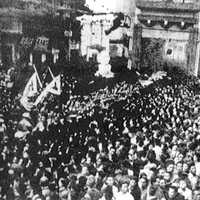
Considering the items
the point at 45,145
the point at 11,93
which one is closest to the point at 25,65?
the point at 11,93

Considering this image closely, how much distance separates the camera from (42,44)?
211 inches

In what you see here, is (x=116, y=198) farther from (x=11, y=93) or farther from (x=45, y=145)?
(x=11, y=93)

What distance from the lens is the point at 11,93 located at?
5.29 meters

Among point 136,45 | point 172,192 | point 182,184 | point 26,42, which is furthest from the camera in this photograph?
point 136,45

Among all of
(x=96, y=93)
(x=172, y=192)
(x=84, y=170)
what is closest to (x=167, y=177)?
(x=172, y=192)

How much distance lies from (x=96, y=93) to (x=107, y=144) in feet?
2.65

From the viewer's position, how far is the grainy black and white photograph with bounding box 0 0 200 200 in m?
4.97

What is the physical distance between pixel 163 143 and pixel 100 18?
205 cm

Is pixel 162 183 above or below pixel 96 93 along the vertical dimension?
below

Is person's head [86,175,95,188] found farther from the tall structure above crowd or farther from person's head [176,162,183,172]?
the tall structure above crowd

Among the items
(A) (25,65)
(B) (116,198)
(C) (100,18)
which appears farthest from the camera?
(C) (100,18)

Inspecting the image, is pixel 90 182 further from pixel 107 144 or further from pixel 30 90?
pixel 30 90

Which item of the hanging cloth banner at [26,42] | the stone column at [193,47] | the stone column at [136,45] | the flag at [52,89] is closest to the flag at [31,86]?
the flag at [52,89]

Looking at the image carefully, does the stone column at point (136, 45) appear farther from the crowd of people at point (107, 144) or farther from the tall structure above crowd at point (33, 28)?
the tall structure above crowd at point (33, 28)
